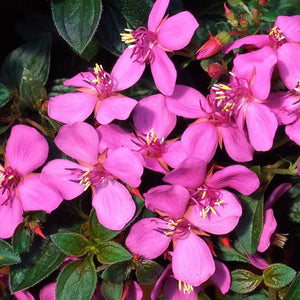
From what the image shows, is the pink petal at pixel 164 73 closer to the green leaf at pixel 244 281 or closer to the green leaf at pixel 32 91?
the green leaf at pixel 32 91

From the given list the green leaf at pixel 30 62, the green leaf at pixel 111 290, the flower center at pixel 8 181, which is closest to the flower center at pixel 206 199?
the green leaf at pixel 111 290

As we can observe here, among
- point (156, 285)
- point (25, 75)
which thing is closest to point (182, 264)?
point (156, 285)

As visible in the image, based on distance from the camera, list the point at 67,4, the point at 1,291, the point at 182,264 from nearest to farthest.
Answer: the point at 182,264 < the point at 67,4 < the point at 1,291

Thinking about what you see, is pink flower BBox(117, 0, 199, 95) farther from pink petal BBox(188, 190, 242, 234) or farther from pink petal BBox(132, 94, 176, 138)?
pink petal BBox(188, 190, 242, 234)

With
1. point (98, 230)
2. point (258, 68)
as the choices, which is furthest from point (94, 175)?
point (258, 68)

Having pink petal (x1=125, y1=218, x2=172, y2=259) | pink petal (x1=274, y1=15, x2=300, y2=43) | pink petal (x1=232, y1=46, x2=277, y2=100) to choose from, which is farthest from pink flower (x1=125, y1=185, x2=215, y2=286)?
pink petal (x1=274, y1=15, x2=300, y2=43)

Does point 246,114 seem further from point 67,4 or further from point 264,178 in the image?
point 67,4

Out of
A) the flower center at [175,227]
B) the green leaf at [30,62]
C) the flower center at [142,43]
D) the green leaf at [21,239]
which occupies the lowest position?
the flower center at [175,227]
